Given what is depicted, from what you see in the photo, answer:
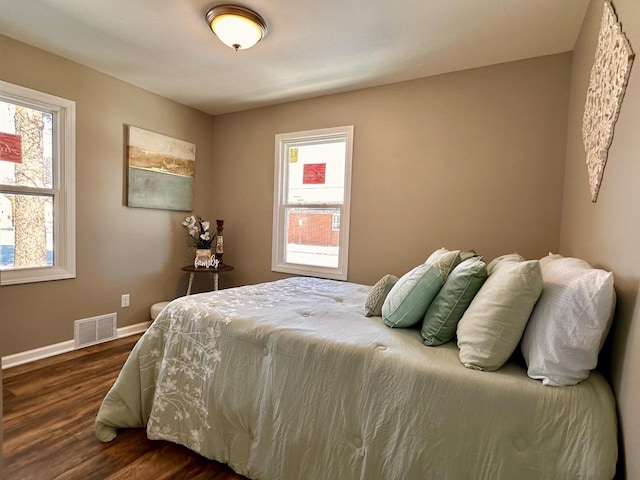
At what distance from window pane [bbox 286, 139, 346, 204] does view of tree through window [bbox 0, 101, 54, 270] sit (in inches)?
84.2

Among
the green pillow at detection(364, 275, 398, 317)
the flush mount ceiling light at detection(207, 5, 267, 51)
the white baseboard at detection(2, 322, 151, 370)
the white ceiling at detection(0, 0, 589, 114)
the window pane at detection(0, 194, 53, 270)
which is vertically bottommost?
the white baseboard at detection(2, 322, 151, 370)

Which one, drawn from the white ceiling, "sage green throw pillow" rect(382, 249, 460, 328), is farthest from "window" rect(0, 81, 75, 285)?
"sage green throw pillow" rect(382, 249, 460, 328)

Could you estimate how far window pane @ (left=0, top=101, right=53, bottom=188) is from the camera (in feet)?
8.53

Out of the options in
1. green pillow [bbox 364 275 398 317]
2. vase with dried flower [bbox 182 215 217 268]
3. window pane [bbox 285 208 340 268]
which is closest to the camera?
green pillow [bbox 364 275 398 317]

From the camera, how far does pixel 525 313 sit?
1200 mm

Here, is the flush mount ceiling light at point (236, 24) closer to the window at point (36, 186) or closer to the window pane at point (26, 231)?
the window at point (36, 186)

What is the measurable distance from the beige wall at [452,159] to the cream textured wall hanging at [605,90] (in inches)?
29.7

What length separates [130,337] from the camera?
11.1ft

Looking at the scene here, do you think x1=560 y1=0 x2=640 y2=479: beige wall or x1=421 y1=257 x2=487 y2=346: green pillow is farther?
x1=421 y1=257 x2=487 y2=346: green pillow

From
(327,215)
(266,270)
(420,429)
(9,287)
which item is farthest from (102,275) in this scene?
(420,429)

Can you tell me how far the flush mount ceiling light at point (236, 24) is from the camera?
2.06 m

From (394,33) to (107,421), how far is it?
2.94 m

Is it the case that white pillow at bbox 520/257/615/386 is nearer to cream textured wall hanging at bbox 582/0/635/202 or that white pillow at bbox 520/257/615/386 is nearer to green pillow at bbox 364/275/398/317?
cream textured wall hanging at bbox 582/0/635/202

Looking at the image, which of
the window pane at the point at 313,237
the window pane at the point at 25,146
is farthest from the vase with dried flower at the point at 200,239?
the window pane at the point at 25,146
